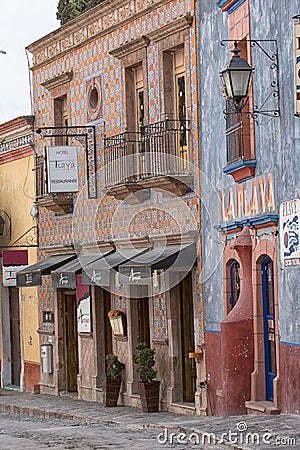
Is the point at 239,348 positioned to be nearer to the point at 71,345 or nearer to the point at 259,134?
the point at 259,134

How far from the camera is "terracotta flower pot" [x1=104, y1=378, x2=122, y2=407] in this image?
76.8 feet

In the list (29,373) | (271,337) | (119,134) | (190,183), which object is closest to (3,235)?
(29,373)

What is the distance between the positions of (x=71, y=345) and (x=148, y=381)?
18.2 ft

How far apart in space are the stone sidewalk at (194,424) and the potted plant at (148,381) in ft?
0.78

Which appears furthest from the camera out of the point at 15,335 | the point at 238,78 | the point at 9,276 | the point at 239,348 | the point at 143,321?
the point at 15,335

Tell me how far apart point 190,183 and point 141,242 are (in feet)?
7.67

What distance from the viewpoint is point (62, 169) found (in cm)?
2545

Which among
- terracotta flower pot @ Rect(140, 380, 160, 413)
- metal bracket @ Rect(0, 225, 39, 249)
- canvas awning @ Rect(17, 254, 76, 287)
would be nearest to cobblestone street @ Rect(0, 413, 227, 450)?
terracotta flower pot @ Rect(140, 380, 160, 413)

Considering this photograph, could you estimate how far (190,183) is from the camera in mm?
21203

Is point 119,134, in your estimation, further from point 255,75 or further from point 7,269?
point 7,269

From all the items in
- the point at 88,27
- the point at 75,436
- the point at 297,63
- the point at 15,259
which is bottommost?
the point at 75,436

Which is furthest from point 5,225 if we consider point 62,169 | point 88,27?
point 88,27

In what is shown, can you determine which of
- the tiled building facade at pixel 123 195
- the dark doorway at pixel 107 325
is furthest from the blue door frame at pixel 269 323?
the dark doorway at pixel 107 325

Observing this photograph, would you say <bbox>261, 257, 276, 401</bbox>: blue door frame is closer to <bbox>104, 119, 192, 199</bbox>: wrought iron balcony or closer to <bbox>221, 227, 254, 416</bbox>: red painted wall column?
<bbox>221, 227, 254, 416</bbox>: red painted wall column
